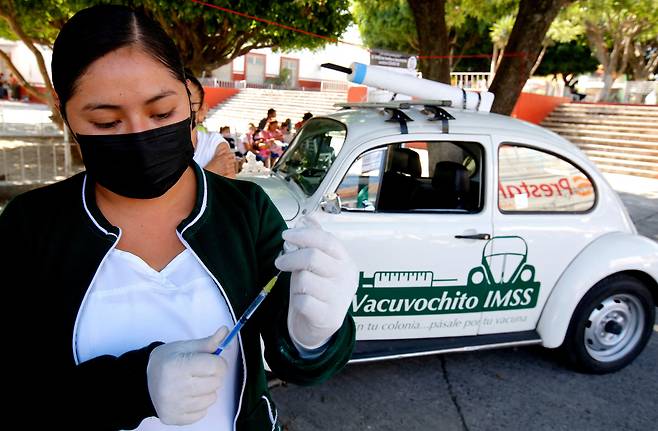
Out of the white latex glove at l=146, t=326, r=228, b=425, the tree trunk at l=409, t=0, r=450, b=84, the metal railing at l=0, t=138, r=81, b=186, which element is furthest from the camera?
the metal railing at l=0, t=138, r=81, b=186

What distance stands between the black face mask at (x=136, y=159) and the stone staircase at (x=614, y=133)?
1476 centimetres

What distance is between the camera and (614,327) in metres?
3.69

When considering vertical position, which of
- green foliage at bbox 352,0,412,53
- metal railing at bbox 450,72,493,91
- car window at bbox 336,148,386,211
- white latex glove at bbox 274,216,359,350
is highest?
green foliage at bbox 352,0,412,53

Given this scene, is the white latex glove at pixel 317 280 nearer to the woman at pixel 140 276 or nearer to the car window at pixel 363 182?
the woman at pixel 140 276

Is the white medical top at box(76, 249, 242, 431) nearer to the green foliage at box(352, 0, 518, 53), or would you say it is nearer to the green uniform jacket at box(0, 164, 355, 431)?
the green uniform jacket at box(0, 164, 355, 431)

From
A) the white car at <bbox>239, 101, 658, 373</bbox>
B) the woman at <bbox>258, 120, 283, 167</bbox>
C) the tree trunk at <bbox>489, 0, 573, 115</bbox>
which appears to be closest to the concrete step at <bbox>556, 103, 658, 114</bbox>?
the woman at <bbox>258, 120, 283, 167</bbox>

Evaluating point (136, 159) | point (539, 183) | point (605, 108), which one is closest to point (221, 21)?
point (539, 183)

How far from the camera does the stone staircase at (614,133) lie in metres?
13.7

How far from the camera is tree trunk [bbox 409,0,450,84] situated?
6.39 metres

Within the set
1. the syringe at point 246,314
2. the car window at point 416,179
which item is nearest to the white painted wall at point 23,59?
the car window at point 416,179

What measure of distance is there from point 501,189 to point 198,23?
300 inches

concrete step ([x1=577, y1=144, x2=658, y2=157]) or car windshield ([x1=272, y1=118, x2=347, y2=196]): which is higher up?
car windshield ([x1=272, y1=118, x2=347, y2=196])

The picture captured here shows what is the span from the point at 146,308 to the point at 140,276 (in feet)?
0.24

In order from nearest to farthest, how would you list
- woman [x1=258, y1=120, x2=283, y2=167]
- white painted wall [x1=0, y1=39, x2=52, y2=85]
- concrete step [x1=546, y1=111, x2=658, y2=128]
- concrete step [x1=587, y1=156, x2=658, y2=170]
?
woman [x1=258, y1=120, x2=283, y2=167] < concrete step [x1=587, y1=156, x2=658, y2=170] < concrete step [x1=546, y1=111, x2=658, y2=128] < white painted wall [x1=0, y1=39, x2=52, y2=85]
